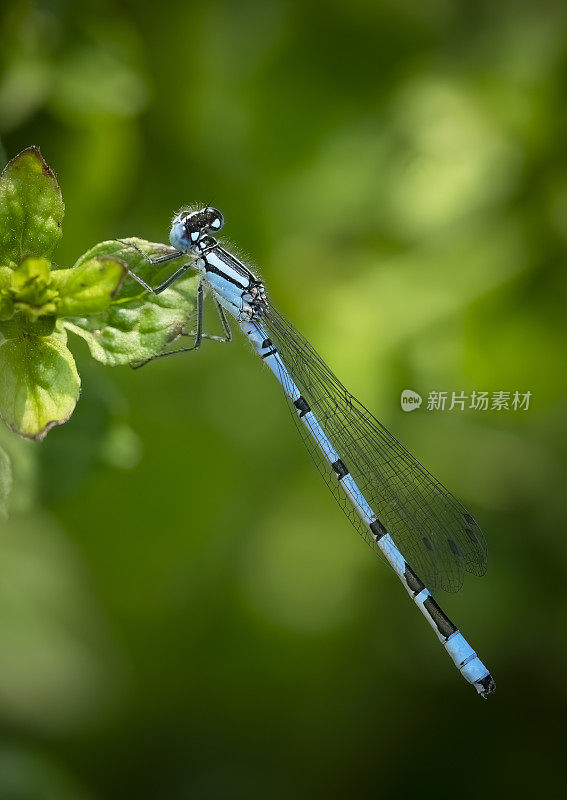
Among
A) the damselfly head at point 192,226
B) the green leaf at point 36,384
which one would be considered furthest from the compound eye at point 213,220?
the green leaf at point 36,384

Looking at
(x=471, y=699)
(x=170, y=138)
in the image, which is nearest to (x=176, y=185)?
(x=170, y=138)

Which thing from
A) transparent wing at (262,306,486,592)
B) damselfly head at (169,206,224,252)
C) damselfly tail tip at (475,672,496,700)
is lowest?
damselfly tail tip at (475,672,496,700)

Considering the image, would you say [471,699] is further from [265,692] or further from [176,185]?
[176,185]

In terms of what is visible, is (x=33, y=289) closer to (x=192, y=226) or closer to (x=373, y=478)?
(x=192, y=226)

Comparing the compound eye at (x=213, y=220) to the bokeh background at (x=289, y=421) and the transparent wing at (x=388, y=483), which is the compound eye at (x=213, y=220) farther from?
the bokeh background at (x=289, y=421)

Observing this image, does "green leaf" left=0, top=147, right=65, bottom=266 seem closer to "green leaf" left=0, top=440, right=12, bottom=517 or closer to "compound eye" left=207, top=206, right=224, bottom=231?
"green leaf" left=0, top=440, right=12, bottom=517

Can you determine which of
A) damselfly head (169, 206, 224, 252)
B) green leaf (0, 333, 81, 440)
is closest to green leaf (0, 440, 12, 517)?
green leaf (0, 333, 81, 440)
